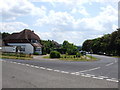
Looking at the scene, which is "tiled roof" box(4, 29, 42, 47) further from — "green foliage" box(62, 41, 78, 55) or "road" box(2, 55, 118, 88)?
"road" box(2, 55, 118, 88)

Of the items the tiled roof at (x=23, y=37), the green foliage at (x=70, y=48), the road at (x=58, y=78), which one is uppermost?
the tiled roof at (x=23, y=37)

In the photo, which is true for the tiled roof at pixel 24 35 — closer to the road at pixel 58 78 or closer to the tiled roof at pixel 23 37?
the tiled roof at pixel 23 37

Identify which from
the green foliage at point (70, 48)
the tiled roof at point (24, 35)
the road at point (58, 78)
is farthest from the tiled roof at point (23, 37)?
the road at point (58, 78)

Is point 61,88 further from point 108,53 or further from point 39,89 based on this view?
point 108,53

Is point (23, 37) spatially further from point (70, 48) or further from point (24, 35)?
point (70, 48)

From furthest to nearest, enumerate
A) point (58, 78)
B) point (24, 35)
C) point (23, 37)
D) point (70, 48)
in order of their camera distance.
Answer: point (24, 35) → point (23, 37) → point (70, 48) → point (58, 78)

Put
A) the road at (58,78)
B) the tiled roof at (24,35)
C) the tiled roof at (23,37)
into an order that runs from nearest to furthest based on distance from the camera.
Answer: the road at (58,78) < the tiled roof at (23,37) < the tiled roof at (24,35)

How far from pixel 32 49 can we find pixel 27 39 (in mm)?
3544

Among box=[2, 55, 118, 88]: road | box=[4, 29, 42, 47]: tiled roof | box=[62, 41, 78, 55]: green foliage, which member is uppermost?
box=[4, 29, 42, 47]: tiled roof

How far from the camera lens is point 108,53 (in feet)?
241

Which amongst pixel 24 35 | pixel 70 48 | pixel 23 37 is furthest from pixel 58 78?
pixel 24 35

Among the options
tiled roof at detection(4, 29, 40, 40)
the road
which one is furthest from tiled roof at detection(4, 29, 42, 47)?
the road

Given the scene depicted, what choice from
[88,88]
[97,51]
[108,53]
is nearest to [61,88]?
[88,88]

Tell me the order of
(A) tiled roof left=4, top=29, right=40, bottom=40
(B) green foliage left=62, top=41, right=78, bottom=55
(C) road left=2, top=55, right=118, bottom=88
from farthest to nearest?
(A) tiled roof left=4, top=29, right=40, bottom=40, (B) green foliage left=62, top=41, right=78, bottom=55, (C) road left=2, top=55, right=118, bottom=88
